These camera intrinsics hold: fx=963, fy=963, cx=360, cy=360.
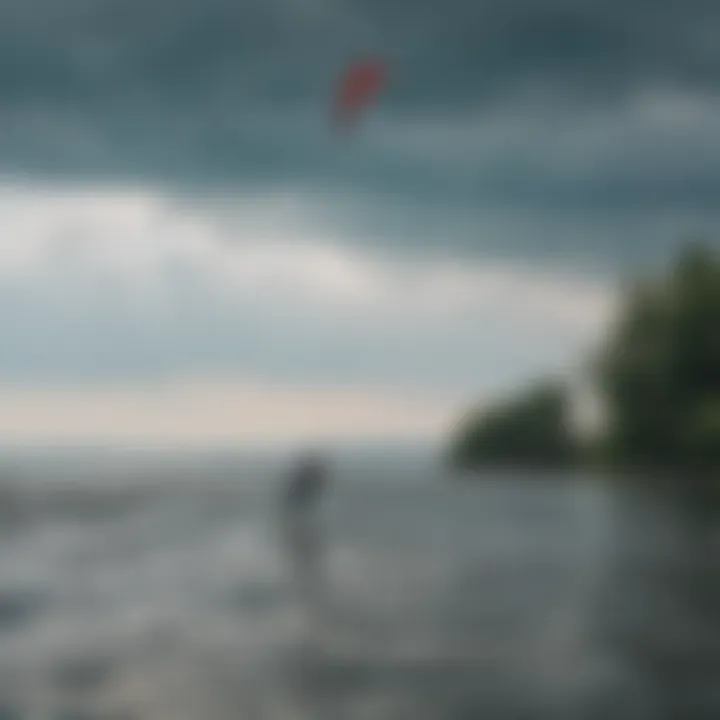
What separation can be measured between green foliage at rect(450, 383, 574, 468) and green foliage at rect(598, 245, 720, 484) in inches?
3.1

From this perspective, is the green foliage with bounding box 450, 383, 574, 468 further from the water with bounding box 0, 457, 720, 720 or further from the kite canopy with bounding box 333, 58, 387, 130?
the kite canopy with bounding box 333, 58, 387, 130

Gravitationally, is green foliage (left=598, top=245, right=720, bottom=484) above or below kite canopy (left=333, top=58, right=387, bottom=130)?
below

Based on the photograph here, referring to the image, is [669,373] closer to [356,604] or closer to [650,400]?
[650,400]

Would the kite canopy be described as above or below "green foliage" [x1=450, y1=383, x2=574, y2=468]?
above

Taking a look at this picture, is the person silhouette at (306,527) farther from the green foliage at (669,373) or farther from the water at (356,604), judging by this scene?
the green foliage at (669,373)

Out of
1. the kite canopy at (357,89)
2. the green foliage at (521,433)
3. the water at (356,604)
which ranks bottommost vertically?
the water at (356,604)

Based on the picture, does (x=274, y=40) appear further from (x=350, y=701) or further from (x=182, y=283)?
(x=350, y=701)

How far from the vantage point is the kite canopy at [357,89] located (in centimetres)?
152

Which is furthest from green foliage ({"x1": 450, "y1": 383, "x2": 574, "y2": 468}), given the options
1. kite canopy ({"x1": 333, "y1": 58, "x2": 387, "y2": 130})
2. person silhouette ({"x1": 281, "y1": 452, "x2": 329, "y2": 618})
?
kite canopy ({"x1": 333, "y1": 58, "x2": 387, "y2": 130})

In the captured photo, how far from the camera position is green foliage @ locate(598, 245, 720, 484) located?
1512 millimetres

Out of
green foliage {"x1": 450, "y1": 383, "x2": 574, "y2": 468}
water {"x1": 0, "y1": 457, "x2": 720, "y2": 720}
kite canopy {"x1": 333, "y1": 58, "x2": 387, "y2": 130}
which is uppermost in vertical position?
kite canopy {"x1": 333, "y1": 58, "x2": 387, "y2": 130}

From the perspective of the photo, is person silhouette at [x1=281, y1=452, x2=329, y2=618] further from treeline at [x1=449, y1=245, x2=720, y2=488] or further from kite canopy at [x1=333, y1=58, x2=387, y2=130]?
kite canopy at [x1=333, y1=58, x2=387, y2=130]

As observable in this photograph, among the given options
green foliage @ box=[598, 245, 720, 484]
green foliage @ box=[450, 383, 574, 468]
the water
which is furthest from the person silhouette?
green foliage @ box=[598, 245, 720, 484]

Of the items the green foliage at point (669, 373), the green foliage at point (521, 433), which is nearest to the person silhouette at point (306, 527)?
the green foliage at point (521, 433)
